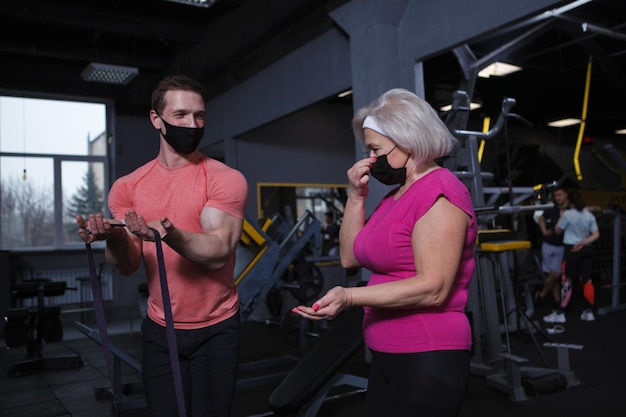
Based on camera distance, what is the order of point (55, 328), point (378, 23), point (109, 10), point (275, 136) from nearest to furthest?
point (378, 23), point (55, 328), point (109, 10), point (275, 136)

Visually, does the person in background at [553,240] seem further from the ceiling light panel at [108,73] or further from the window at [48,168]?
the window at [48,168]

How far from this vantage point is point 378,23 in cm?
442

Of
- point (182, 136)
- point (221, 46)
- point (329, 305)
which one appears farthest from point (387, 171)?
point (221, 46)

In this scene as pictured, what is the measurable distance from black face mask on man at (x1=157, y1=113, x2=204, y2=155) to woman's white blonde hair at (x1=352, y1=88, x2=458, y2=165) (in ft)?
1.87

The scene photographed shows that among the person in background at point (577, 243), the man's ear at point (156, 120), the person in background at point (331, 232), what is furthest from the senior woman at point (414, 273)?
the person in background at point (331, 232)

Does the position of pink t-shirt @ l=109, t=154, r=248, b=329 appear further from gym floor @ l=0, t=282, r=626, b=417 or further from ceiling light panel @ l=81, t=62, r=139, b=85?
ceiling light panel @ l=81, t=62, r=139, b=85

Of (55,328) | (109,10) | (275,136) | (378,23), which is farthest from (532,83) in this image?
(55,328)

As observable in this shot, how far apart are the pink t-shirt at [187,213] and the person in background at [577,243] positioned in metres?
5.45

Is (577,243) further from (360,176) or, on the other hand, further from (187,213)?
(187,213)

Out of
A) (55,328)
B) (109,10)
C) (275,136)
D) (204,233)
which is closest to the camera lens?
(204,233)

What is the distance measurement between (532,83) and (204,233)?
774 cm

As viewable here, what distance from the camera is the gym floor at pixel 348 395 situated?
3.31 m

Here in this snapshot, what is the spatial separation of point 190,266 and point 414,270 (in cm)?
66

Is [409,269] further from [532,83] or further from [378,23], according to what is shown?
[532,83]
